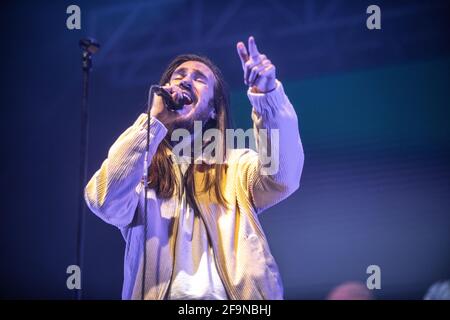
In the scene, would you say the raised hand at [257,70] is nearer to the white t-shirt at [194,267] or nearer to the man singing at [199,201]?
the man singing at [199,201]

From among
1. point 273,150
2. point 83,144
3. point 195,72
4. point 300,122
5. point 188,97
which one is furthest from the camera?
point 300,122

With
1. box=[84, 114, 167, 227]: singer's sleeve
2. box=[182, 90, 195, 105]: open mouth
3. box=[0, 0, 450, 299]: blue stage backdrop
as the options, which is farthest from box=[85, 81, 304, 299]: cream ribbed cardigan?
box=[0, 0, 450, 299]: blue stage backdrop

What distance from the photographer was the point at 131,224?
187 centimetres

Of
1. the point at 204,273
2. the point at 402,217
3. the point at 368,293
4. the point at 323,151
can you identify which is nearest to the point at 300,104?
the point at 323,151

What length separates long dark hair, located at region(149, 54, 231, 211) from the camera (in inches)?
75.0

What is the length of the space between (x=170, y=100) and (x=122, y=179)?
0.26m

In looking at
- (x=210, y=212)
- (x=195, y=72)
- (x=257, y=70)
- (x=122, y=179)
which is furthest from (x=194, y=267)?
(x=195, y=72)

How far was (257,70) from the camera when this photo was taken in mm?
1750

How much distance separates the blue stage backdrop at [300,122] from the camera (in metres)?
2.25

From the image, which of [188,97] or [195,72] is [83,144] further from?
[195,72]

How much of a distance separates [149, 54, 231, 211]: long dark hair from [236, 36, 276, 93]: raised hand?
324mm
